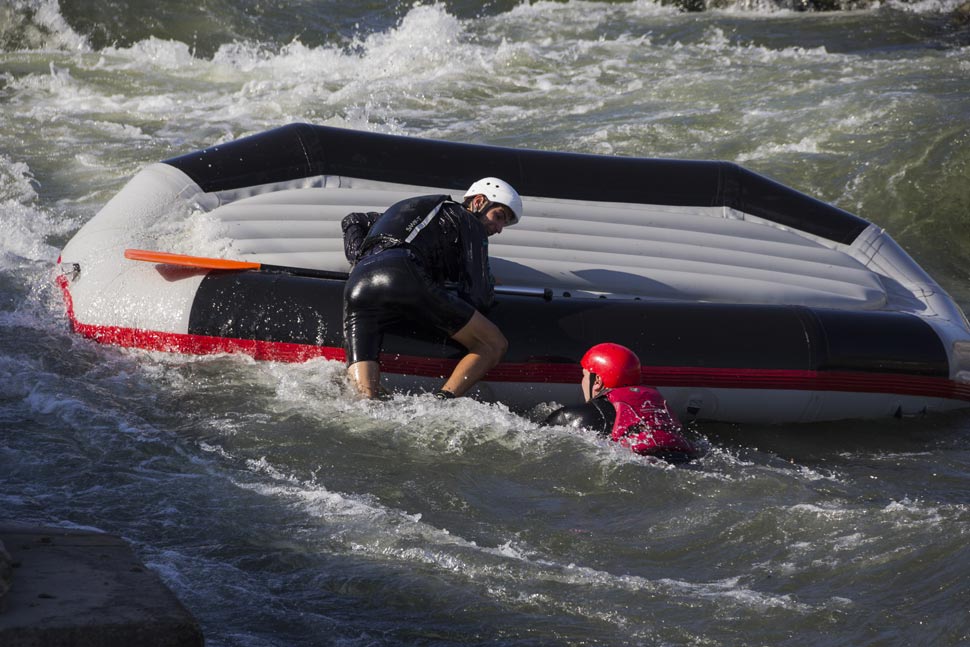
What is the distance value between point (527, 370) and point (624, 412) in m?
0.61

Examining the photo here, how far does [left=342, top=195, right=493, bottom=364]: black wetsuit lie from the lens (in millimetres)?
4922

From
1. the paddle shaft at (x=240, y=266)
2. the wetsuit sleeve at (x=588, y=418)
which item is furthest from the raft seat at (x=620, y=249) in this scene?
the wetsuit sleeve at (x=588, y=418)

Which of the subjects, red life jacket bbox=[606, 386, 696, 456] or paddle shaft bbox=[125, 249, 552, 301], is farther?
paddle shaft bbox=[125, 249, 552, 301]

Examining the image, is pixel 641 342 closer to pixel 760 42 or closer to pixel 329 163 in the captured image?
pixel 329 163

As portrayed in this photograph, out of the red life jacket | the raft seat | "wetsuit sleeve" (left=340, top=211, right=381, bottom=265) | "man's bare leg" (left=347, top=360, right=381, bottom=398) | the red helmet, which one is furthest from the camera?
the raft seat

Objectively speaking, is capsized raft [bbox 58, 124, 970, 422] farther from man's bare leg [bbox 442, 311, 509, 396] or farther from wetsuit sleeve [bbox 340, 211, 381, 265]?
wetsuit sleeve [bbox 340, 211, 381, 265]

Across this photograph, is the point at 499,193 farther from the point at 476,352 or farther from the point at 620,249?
the point at 620,249

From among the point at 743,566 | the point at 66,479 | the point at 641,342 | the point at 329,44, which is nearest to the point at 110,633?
the point at 66,479

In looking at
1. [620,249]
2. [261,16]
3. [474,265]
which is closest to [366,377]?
[474,265]

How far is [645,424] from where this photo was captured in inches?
180

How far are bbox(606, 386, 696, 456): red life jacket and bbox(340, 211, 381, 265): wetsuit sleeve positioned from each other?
1.36 m

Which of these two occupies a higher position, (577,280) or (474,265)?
(474,265)

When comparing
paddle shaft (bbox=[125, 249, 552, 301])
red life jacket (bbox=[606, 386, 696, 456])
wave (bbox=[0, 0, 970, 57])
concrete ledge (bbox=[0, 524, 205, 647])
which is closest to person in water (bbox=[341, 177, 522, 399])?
paddle shaft (bbox=[125, 249, 552, 301])

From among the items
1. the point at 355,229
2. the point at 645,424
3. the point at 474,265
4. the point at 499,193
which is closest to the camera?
the point at 645,424
